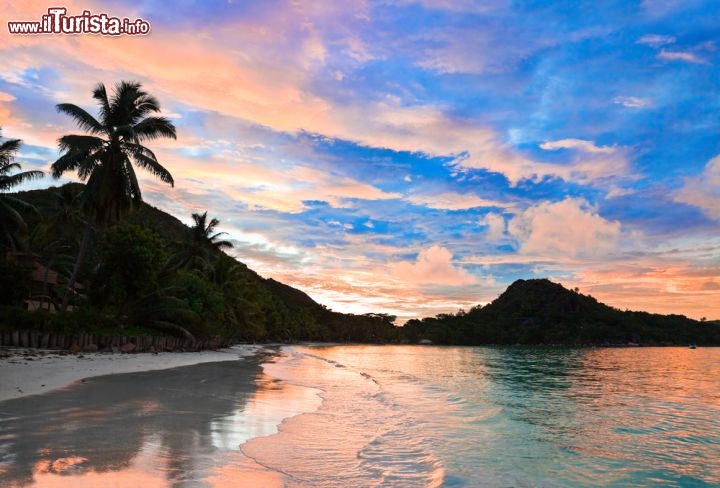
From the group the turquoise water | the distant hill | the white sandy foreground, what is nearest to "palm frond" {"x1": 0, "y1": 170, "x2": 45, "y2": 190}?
the white sandy foreground

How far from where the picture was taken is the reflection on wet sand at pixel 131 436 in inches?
224

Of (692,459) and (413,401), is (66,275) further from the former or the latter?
(692,459)

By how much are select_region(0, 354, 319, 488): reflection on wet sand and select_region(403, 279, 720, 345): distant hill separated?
17069cm

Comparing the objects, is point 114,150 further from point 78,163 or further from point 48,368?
point 48,368

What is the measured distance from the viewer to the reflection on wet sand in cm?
570

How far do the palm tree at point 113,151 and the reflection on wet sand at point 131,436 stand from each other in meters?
17.1

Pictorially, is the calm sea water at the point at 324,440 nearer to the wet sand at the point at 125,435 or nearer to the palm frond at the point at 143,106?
the wet sand at the point at 125,435

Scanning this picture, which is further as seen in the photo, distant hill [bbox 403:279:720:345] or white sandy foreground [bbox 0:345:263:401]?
distant hill [bbox 403:279:720:345]

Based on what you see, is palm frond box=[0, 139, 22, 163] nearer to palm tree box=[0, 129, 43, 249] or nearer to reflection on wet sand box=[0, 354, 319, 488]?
palm tree box=[0, 129, 43, 249]

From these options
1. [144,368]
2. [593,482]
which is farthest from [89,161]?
[593,482]

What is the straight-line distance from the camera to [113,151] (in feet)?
92.4

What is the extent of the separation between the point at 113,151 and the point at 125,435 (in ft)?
81.4

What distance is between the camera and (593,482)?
8281 millimetres

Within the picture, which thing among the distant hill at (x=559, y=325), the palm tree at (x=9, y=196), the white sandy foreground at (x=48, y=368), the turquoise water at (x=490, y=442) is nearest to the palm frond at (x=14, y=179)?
the palm tree at (x=9, y=196)
